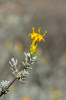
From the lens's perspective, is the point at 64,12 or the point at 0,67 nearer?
the point at 0,67

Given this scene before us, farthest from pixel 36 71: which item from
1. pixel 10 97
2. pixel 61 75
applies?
pixel 10 97

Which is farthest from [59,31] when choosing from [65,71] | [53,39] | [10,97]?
[10,97]

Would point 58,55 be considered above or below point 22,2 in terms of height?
below

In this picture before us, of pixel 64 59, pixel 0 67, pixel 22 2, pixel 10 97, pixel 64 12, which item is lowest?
pixel 10 97

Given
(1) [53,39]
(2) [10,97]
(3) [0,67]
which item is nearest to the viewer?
(2) [10,97]

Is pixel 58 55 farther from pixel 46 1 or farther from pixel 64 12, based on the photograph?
pixel 46 1

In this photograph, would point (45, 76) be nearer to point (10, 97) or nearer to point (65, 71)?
point (65, 71)

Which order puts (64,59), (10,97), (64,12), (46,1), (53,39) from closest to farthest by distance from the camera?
1. (10,97)
2. (64,59)
3. (53,39)
4. (64,12)
5. (46,1)
